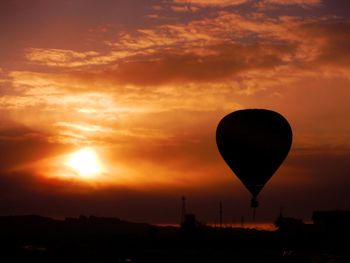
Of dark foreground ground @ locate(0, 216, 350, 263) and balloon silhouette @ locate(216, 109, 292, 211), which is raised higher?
balloon silhouette @ locate(216, 109, 292, 211)

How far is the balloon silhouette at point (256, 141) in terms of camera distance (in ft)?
230

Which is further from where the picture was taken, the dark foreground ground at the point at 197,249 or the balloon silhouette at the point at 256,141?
the dark foreground ground at the point at 197,249

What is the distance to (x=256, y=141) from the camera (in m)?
70.9

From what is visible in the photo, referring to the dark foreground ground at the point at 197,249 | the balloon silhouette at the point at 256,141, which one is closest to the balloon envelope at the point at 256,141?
the balloon silhouette at the point at 256,141

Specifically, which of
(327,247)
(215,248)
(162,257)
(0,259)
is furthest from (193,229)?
(0,259)

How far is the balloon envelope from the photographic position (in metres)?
70.1

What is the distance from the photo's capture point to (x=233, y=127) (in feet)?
235

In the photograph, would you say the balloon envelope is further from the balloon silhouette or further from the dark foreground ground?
the dark foreground ground

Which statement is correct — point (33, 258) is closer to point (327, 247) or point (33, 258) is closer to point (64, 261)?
point (64, 261)

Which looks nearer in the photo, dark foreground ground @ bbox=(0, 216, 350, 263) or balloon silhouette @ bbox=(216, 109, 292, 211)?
balloon silhouette @ bbox=(216, 109, 292, 211)

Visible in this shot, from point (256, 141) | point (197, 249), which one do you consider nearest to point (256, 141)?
point (256, 141)

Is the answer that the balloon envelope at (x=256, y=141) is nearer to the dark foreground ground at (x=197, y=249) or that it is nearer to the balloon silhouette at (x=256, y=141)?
the balloon silhouette at (x=256, y=141)

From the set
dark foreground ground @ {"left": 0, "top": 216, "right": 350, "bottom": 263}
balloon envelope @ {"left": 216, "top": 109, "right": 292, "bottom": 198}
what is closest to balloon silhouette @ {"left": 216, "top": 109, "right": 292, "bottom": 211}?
balloon envelope @ {"left": 216, "top": 109, "right": 292, "bottom": 198}

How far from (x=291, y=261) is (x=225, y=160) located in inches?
492
